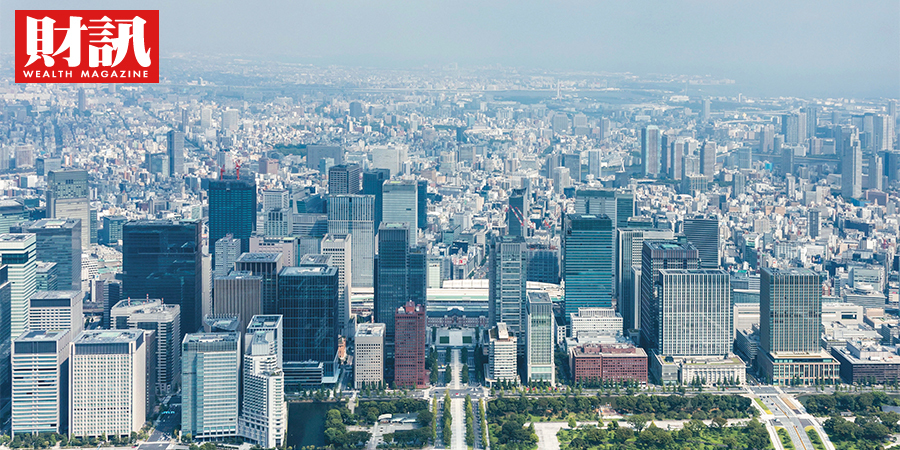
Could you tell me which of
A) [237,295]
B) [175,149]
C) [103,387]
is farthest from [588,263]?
[175,149]

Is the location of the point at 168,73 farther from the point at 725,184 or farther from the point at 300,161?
the point at 725,184

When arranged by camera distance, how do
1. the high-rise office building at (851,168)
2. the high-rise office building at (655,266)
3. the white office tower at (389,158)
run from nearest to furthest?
the high-rise office building at (655,266), the high-rise office building at (851,168), the white office tower at (389,158)

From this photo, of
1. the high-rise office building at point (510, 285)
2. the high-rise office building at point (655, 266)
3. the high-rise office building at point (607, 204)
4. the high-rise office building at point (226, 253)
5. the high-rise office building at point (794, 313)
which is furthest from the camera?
the high-rise office building at point (607, 204)

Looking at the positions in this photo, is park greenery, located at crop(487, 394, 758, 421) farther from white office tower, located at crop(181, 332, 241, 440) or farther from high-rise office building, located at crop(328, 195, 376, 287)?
high-rise office building, located at crop(328, 195, 376, 287)

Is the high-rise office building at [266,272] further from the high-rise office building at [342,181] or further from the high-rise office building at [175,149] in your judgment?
the high-rise office building at [175,149]

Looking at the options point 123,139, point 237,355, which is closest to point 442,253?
point 237,355

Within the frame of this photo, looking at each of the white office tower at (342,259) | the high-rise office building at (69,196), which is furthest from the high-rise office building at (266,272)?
the high-rise office building at (69,196)
